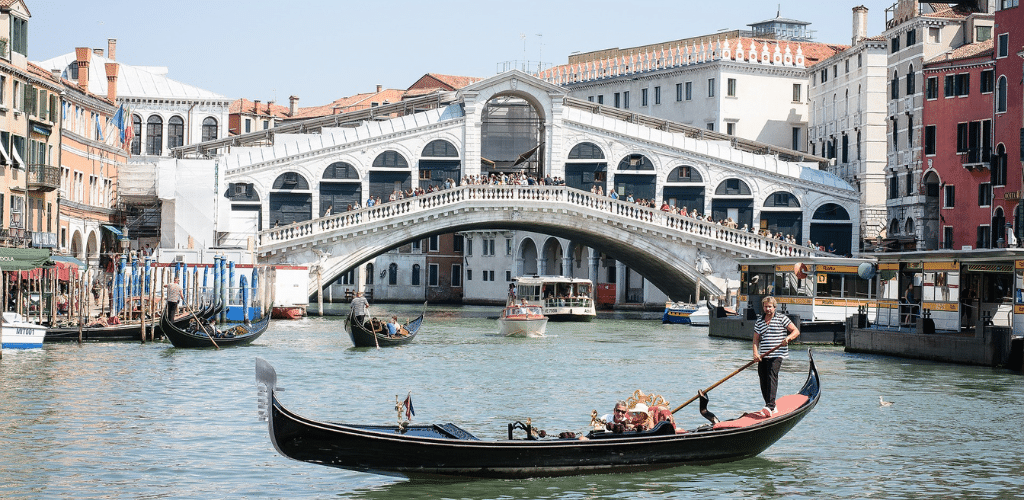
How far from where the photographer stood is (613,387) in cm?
1898

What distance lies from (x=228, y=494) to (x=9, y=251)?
1467cm

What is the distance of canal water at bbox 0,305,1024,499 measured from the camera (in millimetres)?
11477

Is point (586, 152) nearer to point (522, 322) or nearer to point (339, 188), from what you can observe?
point (339, 188)

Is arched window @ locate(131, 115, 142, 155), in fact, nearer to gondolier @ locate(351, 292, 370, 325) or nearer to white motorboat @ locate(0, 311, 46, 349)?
gondolier @ locate(351, 292, 370, 325)

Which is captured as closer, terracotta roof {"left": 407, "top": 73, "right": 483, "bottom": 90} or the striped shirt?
the striped shirt

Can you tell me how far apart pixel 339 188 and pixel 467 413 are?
78.9ft

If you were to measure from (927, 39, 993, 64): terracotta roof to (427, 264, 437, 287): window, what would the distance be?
27640 millimetres

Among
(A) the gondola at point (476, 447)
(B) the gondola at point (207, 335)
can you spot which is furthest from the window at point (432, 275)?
(A) the gondola at point (476, 447)

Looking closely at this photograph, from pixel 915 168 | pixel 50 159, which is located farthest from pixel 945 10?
pixel 50 159

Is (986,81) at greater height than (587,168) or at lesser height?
greater

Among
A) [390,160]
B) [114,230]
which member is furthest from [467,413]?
[114,230]

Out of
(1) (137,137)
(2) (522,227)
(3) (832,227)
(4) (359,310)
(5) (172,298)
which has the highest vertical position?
(1) (137,137)

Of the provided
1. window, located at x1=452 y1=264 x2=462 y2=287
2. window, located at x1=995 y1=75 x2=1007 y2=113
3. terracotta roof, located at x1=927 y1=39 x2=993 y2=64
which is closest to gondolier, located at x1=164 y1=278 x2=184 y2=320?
window, located at x1=995 y1=75 x2=1007 y2=113

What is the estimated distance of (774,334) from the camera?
13047mm
